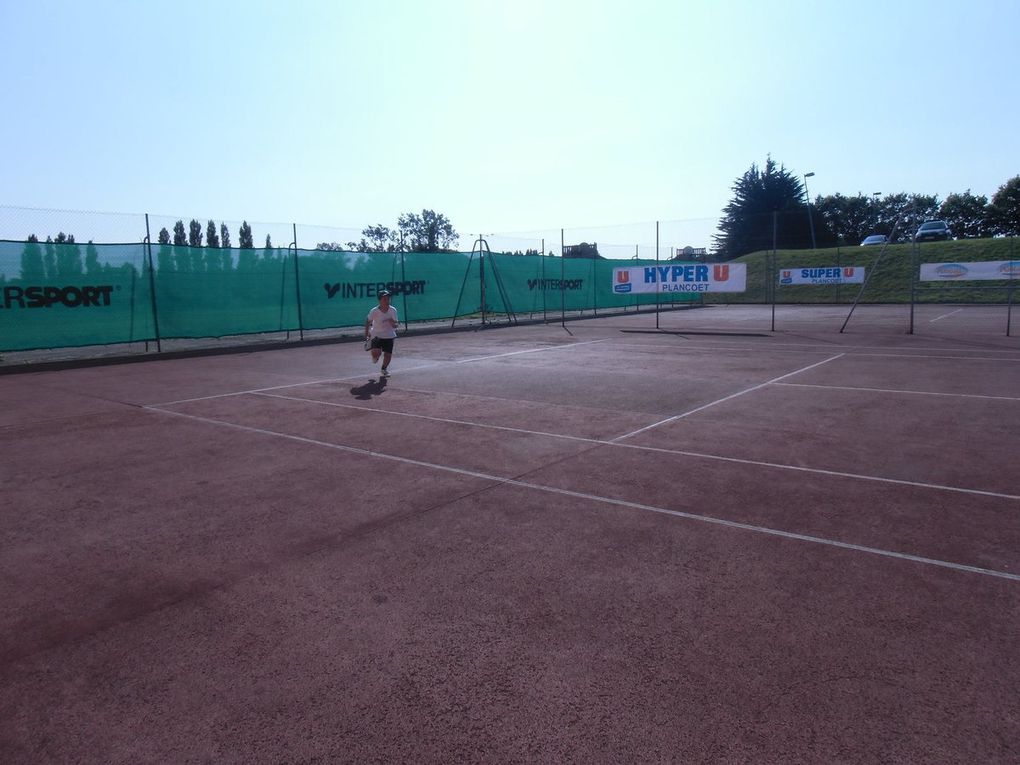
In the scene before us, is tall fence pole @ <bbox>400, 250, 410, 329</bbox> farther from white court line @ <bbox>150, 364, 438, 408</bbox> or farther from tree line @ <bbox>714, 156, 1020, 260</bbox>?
tree line @ <bbox>714, 156, 1020, 260</bbox>

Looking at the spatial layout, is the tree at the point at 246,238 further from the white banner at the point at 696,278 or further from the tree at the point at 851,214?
the tree at the point at 851,214

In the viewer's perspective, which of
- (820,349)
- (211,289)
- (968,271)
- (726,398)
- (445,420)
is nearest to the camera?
(445,420)

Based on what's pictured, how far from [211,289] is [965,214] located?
71.5m

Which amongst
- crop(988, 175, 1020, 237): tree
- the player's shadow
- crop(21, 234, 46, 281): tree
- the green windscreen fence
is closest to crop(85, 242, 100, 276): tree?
the green windscreen fence

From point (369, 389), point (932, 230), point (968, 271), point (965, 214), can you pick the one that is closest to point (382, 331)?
point (369, 389)

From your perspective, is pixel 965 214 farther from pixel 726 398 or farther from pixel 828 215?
pixel 726 398

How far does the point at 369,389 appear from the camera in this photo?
10.4m

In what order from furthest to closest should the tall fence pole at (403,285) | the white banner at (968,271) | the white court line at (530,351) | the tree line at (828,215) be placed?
1. the tree line at (828,215)
2. the white banner at (968,271)
3. the tall fence pole at (403,285)
4. the white court line at (530,351)

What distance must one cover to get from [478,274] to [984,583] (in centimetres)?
2189

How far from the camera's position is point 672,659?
294 centimetres

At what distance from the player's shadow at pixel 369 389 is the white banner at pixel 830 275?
3353 centimetres

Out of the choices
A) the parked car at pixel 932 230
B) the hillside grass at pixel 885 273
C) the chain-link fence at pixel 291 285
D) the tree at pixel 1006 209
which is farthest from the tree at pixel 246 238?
the tree at pixel 1006 209

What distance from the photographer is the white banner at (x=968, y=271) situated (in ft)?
94.0

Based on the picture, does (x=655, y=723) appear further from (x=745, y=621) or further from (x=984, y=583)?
(x=984, y=583)
